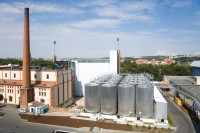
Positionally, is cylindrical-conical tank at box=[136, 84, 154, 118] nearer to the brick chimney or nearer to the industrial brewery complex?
the industrial brewery complex

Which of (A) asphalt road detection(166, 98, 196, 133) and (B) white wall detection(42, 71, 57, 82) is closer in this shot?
(A) asphalt road detection(166, 98, 196, 133)

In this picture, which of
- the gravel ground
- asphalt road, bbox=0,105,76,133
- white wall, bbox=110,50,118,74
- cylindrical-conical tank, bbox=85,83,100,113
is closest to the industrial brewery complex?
cylindrical-conical tank, bbox=85,83,100,113

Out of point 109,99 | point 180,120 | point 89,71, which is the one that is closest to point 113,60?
point 89,71

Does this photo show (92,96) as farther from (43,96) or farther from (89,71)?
(89,71)

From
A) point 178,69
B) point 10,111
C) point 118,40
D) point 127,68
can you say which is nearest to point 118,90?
point 10,111

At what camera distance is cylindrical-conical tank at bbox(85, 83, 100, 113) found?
150 feet

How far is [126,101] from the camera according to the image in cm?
4388

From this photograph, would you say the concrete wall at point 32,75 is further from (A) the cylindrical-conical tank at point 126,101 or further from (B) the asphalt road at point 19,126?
(A) the cylindrical-conical tank at point 126,101

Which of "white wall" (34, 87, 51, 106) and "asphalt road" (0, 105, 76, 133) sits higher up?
"white wall" (34, 87, 51, 106)

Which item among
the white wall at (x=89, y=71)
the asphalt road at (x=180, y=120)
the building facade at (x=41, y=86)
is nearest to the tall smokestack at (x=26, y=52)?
the building facade at (x=41, y=86)

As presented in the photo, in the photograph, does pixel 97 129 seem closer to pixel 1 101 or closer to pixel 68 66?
pixel 1 101

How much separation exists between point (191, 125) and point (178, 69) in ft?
254

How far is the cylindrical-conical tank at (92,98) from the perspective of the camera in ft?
150

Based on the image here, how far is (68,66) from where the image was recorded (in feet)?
245
